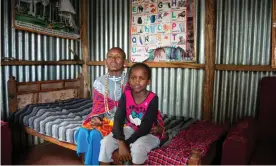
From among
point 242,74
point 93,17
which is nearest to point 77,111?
point 93,17

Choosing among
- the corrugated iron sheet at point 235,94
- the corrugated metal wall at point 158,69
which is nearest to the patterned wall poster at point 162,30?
the corrugated metal wall at point 158,69

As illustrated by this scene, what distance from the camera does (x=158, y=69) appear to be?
13.9 feet

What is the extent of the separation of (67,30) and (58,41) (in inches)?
11.5

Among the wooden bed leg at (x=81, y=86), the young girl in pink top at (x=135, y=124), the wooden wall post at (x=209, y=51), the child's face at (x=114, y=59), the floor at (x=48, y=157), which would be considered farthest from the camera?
the wooden bed leg at (x=81, y=86)

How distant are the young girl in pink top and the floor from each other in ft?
4.66

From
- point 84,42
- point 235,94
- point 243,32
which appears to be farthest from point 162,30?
point 84,42

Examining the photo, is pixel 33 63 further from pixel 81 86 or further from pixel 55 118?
pixel 55 118

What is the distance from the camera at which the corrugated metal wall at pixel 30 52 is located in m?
3.78

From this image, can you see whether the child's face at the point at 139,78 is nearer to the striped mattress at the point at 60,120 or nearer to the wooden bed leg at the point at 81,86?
the striped mattress at the point at 60,120

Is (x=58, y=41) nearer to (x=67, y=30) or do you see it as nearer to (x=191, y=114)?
(x=67, y=30)

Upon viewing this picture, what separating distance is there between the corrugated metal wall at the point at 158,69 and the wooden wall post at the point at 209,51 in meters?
0.12

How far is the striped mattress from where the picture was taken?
2.95 metres

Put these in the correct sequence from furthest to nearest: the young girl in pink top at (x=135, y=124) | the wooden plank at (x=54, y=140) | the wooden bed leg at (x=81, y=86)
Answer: the wooden bed leg at (x=81, y=86) → the wooden plank at (x=54, y=140) → the young girl in pink top at (x=135, y=124)

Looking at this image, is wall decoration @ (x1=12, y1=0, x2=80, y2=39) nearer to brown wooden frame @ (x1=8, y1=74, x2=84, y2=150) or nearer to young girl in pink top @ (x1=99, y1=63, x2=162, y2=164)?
brown wooden frame @ (x1=8, y1=74, x2=84, y2=150)
